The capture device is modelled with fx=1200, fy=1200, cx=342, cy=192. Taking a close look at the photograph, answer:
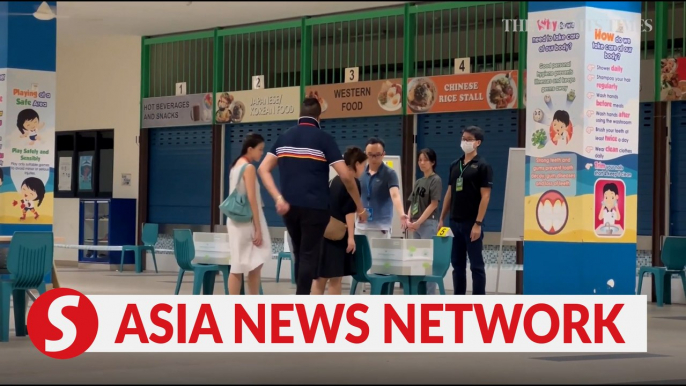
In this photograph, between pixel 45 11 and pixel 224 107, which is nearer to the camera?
pixel 45 11

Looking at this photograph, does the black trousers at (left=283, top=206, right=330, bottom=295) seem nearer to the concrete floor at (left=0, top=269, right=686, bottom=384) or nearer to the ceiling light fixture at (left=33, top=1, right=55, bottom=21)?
the concrete floor at (left=0, top=269, right=686, bottom=384)

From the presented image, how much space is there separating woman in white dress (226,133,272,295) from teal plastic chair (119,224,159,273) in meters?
9.73

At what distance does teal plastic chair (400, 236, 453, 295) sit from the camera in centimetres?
944

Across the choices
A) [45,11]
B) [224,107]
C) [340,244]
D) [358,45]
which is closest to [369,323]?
[340,244]

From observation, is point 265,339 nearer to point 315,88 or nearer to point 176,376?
point 176,376

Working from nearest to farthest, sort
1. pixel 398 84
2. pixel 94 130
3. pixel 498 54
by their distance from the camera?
pixel 498 54 → pixel 398 84 → pixel 94 130

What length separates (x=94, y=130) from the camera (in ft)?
66.0

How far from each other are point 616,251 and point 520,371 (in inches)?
75.6

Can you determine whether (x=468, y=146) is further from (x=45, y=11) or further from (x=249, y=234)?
(x=45, y=11)

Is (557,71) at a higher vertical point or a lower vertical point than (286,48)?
lower

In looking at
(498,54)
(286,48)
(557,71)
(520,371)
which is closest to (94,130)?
(286,48)

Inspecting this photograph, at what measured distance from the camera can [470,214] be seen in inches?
395

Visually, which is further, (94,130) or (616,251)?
(94,130)

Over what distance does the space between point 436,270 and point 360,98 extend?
698 cm
